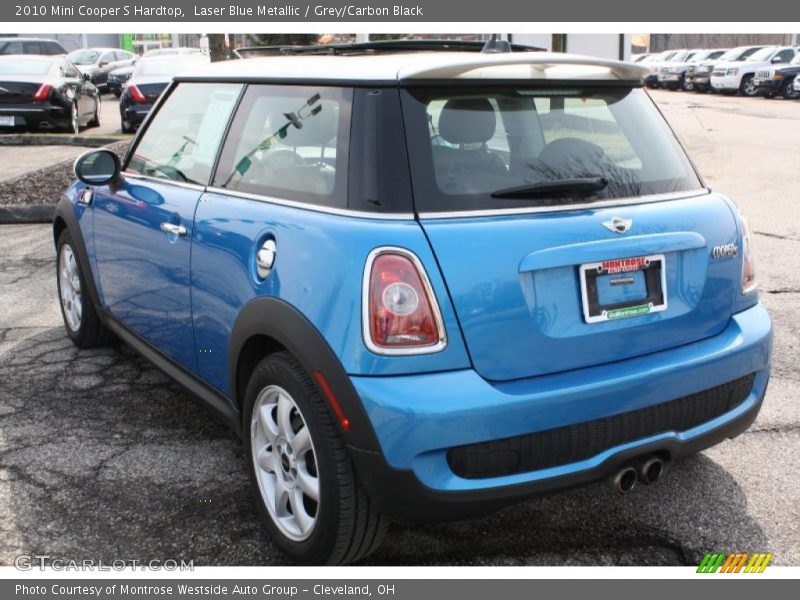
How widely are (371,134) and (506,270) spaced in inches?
22.7

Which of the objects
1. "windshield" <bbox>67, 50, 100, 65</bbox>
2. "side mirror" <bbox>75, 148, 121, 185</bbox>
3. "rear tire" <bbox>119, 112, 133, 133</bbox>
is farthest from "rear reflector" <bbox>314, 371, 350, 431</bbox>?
"windshield" <bbox>67, 50, 100, 65</bbox>

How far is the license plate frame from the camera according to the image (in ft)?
8.80

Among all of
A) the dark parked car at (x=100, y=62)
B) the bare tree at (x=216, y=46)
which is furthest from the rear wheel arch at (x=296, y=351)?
the dark parked car at (x=100, y=62)

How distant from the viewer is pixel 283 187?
120 inches

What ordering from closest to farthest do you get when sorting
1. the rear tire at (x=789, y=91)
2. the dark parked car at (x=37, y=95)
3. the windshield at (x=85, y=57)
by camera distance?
the dark parked car at (x=37, y=95)
the rear tire at (x=789, y=91)
the windshield at (x=85, y=57)

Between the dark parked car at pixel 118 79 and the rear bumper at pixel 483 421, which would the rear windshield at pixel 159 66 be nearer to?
the dark parked car at pixel 118 79

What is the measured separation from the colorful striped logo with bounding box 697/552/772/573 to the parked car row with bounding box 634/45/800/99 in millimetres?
25444

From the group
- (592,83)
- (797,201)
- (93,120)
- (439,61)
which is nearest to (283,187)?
(439,61)

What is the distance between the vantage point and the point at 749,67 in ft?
96.1

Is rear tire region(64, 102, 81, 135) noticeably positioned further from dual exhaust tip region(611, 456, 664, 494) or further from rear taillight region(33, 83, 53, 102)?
dual exhaust tip region(611, 456, 664, 494)

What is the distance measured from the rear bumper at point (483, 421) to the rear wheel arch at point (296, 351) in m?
0.04

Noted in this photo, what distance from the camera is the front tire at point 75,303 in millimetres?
4906
